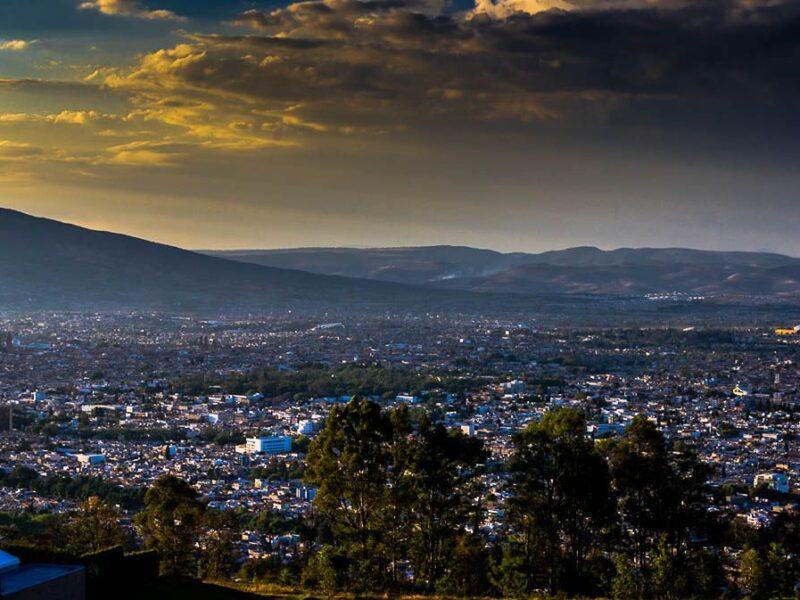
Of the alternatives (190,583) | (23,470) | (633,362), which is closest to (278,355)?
(633,362)

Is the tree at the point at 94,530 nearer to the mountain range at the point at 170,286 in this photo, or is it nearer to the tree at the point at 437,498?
the tree at the point at 437,498

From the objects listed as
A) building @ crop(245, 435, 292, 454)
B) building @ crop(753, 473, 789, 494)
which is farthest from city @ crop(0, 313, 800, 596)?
building @ crop(753, 473, 789, 494)

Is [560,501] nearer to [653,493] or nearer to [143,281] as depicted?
[653,493]

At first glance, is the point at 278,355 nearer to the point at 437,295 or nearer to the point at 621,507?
the point at 621,507

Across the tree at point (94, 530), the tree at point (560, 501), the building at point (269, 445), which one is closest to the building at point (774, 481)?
the tree at point (560, 501)

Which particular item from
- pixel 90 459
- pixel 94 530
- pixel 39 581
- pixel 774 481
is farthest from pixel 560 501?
pixel 90 459
